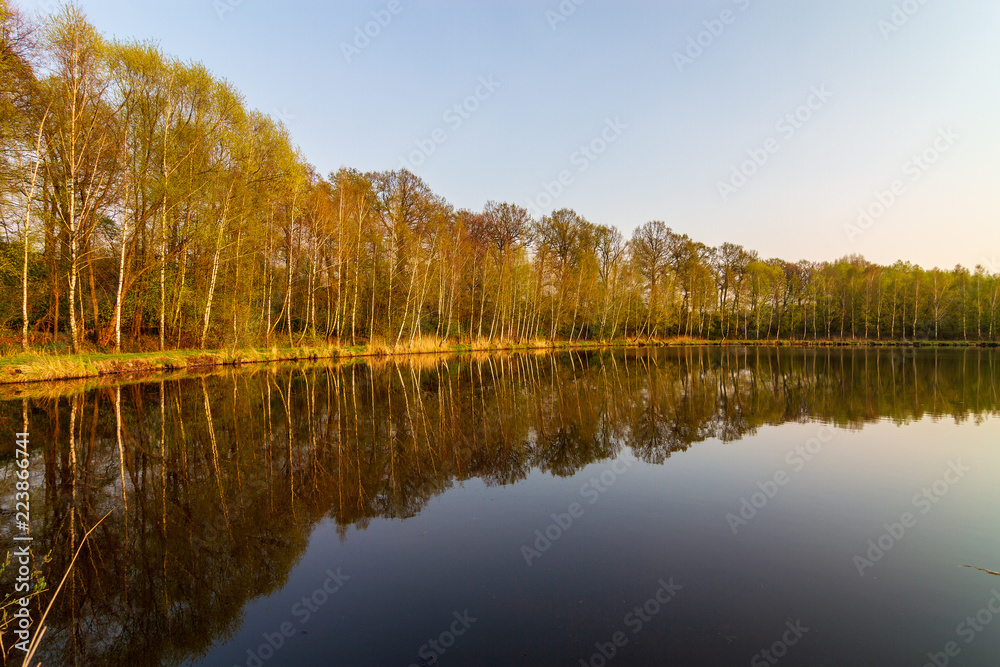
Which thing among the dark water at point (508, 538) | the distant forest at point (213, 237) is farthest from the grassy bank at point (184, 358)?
the dark water at point (508, 538)

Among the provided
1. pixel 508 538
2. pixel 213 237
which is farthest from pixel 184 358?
pixel 508 538

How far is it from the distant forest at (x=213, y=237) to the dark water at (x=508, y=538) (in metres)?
9.23

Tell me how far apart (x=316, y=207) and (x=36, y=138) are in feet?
36.8

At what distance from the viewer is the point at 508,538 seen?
453 centimetres

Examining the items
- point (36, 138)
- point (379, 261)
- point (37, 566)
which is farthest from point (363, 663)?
point (379, 261)

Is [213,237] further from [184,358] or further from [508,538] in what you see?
[508,538]

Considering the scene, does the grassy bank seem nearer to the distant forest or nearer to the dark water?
the distant forest

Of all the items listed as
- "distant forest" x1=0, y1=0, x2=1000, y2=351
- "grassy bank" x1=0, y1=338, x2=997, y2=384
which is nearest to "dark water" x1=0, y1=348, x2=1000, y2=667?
"grassy bank" x1=0, y1=338, x2=997, y2=384

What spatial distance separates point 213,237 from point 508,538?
762 inches

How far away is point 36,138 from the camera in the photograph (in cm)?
1418

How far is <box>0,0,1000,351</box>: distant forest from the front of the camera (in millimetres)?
14586

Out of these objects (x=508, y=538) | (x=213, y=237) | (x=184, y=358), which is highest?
(x=213, y=237)

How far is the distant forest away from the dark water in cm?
923

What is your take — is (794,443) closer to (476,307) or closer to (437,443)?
(437,443)
